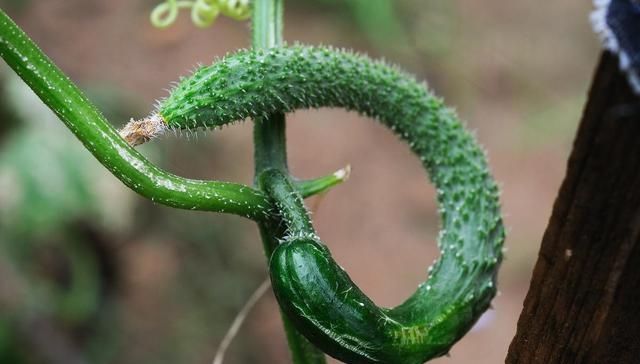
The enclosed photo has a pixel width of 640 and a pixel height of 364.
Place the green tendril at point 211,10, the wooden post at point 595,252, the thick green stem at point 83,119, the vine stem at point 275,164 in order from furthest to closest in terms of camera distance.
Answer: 1. the green tendril at point 211,10
2. the vine stem at point 275,164
3. the thick green stem at point 83,119
4. the wooden post at point 595,252

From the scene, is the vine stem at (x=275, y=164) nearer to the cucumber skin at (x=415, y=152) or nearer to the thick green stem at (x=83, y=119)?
the cucumber skin at (x=415, y=152)

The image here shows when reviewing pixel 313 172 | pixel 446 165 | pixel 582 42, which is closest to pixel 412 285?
pixel 313 172

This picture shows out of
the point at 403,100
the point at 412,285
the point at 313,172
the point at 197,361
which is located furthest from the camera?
the point at 313,172

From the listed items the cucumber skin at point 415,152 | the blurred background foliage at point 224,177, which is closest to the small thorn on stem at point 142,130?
the cucumber skin at point 415,152

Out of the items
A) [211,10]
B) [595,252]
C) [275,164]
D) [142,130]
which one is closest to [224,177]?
[211,10]

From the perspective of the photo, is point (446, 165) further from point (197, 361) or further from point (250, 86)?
point (197, 361)

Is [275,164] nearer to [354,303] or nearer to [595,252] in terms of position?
[354,303]
